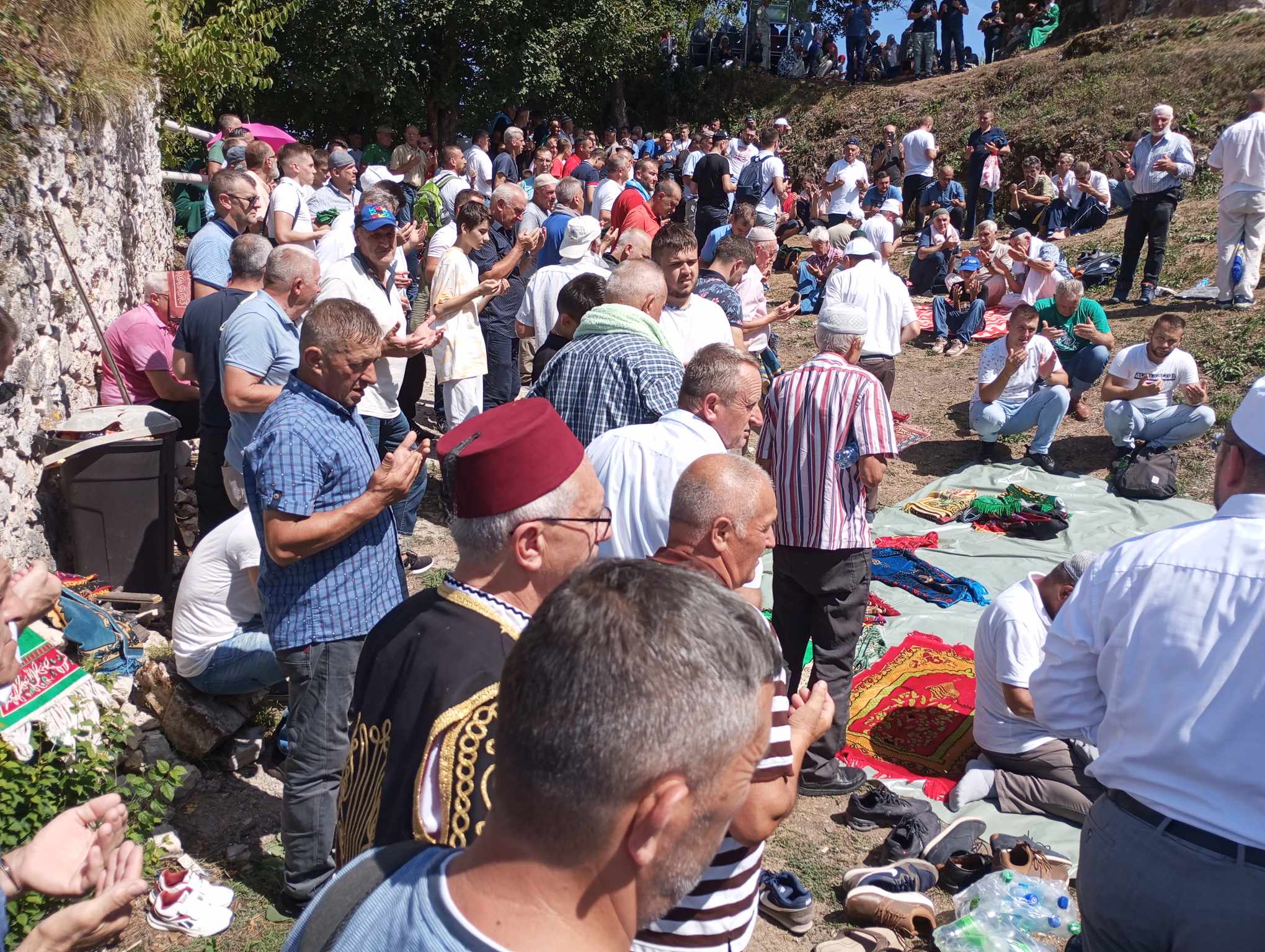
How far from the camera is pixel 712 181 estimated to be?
12.4 metres

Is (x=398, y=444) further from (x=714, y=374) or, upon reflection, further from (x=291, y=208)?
(x=714, y=374)

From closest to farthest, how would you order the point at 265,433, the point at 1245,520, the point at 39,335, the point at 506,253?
the point at 1245,520 → the point at 265,433 → the point at 39,335 → the point at 506,253

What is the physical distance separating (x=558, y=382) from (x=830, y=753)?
6.80 ft

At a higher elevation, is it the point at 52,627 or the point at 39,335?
the point at 39,335

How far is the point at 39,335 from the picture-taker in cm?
532

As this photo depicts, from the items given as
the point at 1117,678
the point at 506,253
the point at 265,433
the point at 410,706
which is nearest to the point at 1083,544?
the point at 506,253

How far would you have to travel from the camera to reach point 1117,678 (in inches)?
87.5

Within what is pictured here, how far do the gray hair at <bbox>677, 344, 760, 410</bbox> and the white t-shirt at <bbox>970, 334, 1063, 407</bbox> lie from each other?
19.1ft

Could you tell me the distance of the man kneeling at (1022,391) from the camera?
8688 millimetres

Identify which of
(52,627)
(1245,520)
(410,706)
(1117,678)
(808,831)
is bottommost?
(808,831)

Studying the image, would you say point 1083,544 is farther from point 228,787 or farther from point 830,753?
point 228,787

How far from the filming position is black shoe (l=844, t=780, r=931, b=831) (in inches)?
171

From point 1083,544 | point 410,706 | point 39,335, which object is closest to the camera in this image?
point 410,706

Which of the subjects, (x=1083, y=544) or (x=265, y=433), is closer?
(x=265, y=433)
